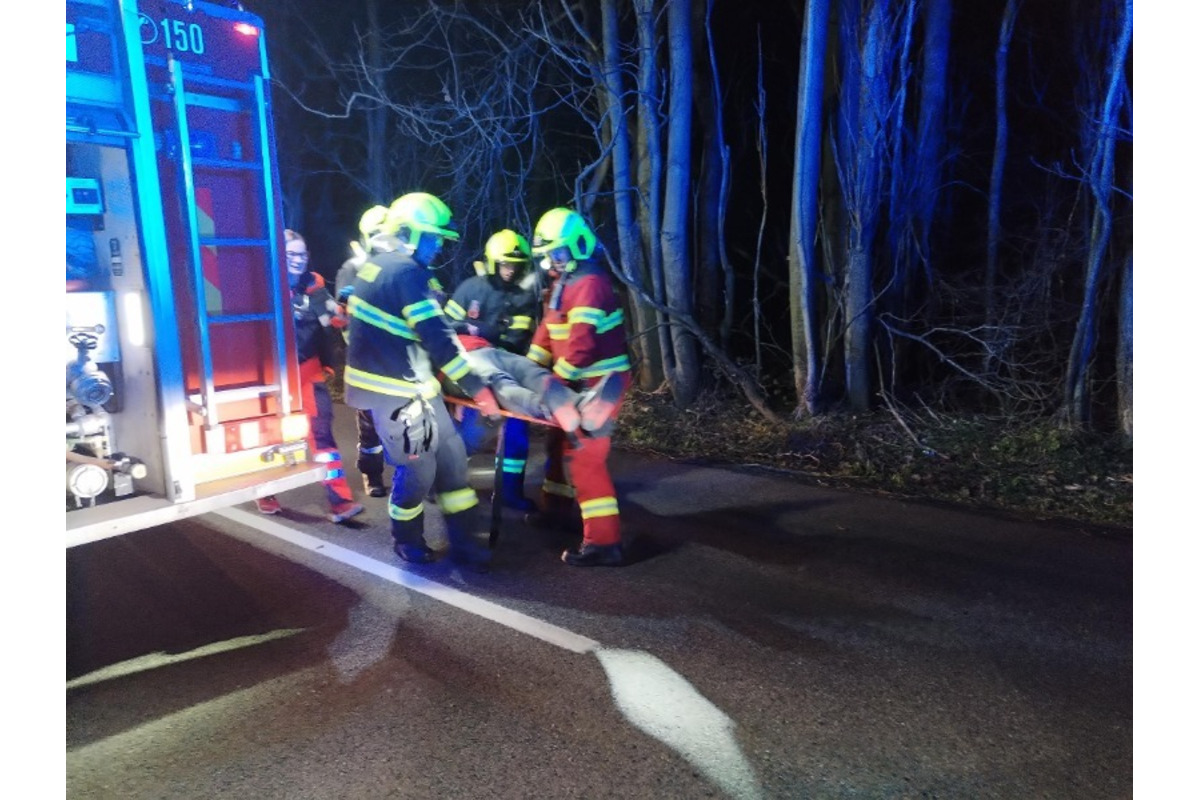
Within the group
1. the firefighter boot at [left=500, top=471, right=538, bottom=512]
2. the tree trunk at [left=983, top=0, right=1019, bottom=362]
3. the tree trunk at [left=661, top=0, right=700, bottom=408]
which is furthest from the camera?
Answer: the tree trunk at [left=661, top=0, right=700, bottom=408]

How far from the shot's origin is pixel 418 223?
4.79 m

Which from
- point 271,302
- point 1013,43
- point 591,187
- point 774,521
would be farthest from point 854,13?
point 271,302

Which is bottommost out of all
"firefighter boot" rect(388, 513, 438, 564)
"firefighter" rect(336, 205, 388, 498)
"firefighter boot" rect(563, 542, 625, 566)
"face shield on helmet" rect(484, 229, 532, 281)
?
"firefighter boot" rect(563, 542, 625, 566)

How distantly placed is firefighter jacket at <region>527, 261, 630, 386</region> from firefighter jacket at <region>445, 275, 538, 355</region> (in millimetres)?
899

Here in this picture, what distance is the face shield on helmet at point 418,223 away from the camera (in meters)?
4.79

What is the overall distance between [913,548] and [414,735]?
138 inches

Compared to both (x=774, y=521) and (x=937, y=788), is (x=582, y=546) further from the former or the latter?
(x=937, y=788)

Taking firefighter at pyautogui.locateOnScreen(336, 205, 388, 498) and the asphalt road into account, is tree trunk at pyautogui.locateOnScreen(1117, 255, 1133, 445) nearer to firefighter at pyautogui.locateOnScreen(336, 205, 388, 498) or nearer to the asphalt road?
the asphalt road

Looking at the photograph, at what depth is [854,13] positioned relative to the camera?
27.4 ft

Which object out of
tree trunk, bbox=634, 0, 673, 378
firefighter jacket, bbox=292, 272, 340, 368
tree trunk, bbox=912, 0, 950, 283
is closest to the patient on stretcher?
firefighter jacket, bbox=292, 272, 340, 368

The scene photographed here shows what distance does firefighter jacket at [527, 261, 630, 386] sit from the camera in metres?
5.01

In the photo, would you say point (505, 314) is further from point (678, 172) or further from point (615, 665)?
point (678, 172)

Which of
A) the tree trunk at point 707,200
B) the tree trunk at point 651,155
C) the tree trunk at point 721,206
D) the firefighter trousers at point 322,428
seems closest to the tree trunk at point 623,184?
the tree trunk at point 651,155

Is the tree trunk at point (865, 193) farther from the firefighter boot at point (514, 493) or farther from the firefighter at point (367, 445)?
the firefighter at point (367, 445)
